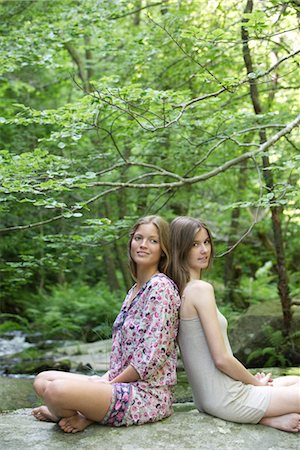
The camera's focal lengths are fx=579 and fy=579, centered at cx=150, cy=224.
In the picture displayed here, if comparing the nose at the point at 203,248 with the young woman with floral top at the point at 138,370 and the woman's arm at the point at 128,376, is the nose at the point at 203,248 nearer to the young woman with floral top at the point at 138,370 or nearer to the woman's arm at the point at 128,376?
the young woman with floral top at the point at 138,370

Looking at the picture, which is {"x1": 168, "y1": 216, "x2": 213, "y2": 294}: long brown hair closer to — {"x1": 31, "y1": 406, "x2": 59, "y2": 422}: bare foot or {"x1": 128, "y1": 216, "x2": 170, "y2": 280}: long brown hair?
{"x1": 128, "y1": 216, "x2": 170, "y2": 280}: long brown hair

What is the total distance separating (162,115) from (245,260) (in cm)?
897

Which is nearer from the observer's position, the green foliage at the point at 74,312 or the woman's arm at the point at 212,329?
the woman's arm at the point at 212,329

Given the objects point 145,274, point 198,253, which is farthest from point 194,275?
point 145,274

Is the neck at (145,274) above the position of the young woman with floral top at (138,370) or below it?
above

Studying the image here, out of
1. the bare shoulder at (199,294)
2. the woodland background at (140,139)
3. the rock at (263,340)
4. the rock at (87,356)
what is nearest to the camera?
the bare shoulder at (199,294)

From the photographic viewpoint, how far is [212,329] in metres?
3.42

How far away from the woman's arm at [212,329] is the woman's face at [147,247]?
0.96ft

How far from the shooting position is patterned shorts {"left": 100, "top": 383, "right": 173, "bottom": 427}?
3387 mm

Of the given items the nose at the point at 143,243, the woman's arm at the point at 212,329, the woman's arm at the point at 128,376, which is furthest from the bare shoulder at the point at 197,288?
the woman's arm at the point at 128,376

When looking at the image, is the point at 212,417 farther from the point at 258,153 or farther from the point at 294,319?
the point at 294,319

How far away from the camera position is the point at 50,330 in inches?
476

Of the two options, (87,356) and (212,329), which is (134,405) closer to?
(212,329)

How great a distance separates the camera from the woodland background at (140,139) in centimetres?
524
